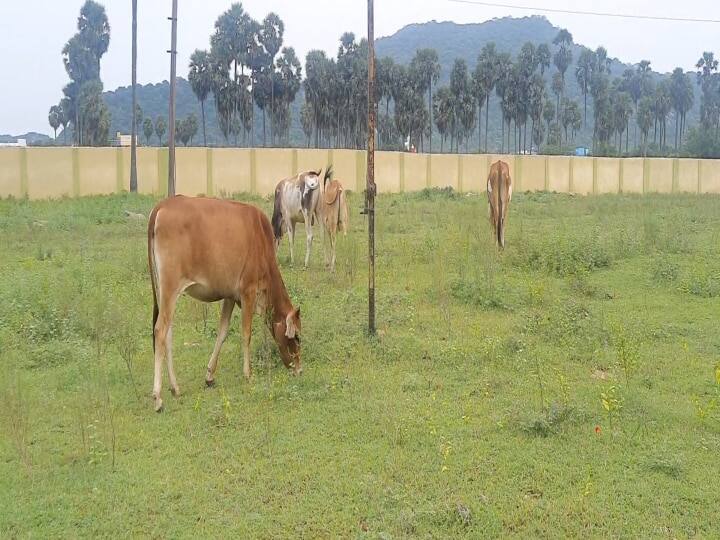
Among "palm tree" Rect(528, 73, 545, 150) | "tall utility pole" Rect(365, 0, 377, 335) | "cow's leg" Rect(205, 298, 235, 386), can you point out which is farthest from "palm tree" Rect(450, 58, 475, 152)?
"cow's leg" Rect(205, 298, 235, 386)

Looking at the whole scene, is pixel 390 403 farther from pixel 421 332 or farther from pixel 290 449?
pixel 421 332

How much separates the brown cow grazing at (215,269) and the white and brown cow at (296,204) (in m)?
5.57

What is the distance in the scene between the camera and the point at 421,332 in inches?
335

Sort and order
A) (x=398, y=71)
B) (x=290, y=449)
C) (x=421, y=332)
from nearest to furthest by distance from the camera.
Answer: (x=290, y=449) < (x=421, y=332) < (x=398, y=71)

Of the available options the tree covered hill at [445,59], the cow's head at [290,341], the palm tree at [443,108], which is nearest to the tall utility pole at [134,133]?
the cow's head at [290,341]

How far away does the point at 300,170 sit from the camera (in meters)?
30.5

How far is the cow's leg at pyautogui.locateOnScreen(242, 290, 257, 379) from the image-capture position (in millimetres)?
6984

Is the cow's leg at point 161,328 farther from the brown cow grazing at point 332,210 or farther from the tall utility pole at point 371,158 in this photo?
the brown cow grazing at point 332,210

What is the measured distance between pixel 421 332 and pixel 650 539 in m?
4.34

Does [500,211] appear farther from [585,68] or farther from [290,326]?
[585,68]

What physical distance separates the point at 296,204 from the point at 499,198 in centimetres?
361

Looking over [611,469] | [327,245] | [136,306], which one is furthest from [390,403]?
[327,245]

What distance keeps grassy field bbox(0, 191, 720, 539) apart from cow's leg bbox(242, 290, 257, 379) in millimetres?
149

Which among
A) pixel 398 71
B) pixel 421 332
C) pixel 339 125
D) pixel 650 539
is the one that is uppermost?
pixel 398 71
